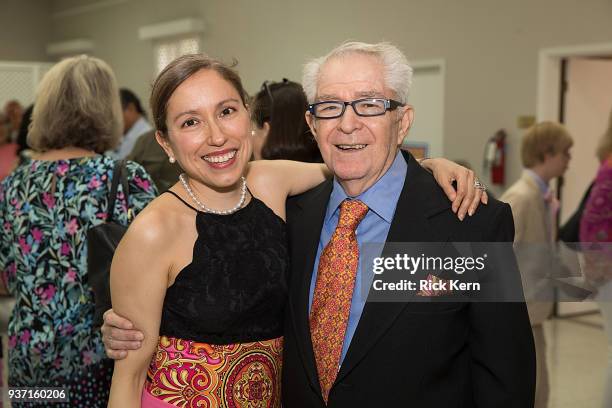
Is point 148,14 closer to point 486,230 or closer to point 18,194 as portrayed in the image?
point 18,194

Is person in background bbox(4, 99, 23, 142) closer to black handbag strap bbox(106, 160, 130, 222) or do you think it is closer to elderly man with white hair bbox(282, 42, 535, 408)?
black handbag strap bbox(106, 160, 130, 222)

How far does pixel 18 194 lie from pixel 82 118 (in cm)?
A: 34

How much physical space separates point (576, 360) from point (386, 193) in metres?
4.32

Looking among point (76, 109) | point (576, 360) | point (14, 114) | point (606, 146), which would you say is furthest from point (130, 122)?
point (576, 360)

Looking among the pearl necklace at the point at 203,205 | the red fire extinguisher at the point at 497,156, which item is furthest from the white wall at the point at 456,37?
the pearl necklace at the point at 203,205

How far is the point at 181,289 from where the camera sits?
1.61m

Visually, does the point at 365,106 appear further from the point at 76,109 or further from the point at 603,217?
the point at 603,217

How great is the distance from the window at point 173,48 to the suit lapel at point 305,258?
→ 9.62m

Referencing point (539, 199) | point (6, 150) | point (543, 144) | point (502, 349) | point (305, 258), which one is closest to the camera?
point (502, 349)

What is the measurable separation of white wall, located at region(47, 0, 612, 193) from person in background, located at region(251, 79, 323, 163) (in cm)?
297

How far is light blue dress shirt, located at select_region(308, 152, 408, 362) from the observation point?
1.63 metres

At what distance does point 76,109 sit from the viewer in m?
2.34

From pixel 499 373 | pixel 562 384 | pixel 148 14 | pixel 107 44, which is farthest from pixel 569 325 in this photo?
pixel 107 44

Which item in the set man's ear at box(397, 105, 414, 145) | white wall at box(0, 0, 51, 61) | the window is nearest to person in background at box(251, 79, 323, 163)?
man's ear at box(397, 105, 414, 145)
